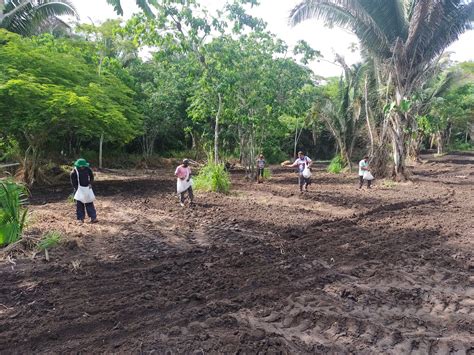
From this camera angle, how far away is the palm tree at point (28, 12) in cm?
1516

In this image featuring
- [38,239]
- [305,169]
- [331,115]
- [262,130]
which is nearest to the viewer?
[38,239]

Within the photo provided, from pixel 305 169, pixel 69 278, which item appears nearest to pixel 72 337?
pixel 69 278

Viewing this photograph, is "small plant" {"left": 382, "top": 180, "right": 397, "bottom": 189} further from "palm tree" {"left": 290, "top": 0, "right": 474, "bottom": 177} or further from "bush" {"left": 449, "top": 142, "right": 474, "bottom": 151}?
"bush" {"left": 449, "top": 142, "right": 474, "bottom": 151}

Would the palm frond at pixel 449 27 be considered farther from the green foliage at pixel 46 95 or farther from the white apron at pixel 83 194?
the white apron at pixel 83 194

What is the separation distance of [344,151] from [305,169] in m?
11.7

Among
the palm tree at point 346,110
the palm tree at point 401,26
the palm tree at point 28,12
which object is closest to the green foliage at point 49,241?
the palm tree at point 28,12

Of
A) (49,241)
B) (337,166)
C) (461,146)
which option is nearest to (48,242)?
(49,241)

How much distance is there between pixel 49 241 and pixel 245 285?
130 inches

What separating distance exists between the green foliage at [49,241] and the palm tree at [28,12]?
11758 mm

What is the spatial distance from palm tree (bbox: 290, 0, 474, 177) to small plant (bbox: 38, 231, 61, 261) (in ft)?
40.3

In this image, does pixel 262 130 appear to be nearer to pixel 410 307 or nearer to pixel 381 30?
pixel 381 30

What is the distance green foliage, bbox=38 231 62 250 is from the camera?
627cm

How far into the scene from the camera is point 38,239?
21.7 ft

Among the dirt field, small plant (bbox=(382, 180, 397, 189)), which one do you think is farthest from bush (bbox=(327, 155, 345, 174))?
the dirt field
